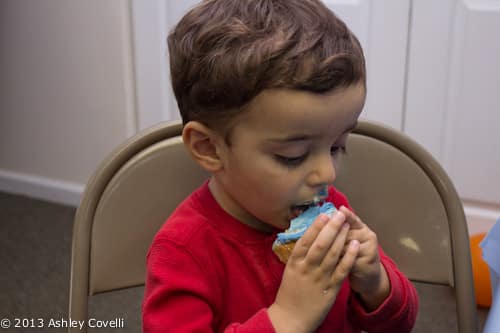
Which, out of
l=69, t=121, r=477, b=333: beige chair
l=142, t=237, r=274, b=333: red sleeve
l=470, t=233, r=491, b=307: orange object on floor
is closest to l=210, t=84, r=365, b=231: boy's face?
l=142, t=237, r=274, b=333: red sleeve

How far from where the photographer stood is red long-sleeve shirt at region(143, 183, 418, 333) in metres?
0.79

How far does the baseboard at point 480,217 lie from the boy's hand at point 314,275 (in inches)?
61.7

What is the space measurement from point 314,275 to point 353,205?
28cm

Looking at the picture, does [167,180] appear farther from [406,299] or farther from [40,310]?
[40,310]

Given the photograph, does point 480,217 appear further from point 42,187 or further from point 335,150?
point 42,187

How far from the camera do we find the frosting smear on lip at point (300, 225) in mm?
757

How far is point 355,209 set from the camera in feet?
3.28

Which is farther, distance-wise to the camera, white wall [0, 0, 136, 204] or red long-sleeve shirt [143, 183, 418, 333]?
white wall [0, 0, 136, 204]

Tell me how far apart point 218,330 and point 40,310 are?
132 cm

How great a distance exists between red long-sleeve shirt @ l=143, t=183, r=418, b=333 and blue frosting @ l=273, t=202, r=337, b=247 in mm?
86

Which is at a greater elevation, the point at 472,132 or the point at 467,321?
the point at 467,321

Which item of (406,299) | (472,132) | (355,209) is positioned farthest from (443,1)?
(406,299)

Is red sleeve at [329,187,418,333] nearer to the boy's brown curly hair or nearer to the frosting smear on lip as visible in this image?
the frosting smear on lip

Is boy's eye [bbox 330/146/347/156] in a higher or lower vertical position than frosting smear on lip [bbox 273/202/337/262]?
higher
